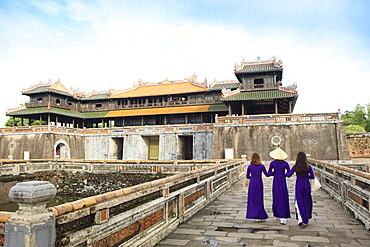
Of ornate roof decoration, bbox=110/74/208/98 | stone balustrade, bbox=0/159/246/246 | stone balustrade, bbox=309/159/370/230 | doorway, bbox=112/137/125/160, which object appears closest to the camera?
stone balustrade, bbox=0/159/246/246

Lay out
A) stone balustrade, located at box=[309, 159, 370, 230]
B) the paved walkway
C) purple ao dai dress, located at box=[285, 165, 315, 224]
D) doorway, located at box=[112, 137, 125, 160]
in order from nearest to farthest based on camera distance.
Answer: the paved walkway, stone balustrade, located at box=[309, 159, 370, 230], purple ao dai dress, located at box=[285, 165, 315, 224], doorway, located at box=[112, 137, 125, 160]

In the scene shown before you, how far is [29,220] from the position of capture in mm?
2369

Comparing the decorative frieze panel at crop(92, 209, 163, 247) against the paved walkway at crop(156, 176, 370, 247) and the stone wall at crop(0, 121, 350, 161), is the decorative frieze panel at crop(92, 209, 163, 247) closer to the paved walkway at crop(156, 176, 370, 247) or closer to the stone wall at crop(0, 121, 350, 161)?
the paved walkway at crop(156, 176, 370, 247)

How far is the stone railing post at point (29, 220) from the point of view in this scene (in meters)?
2.38

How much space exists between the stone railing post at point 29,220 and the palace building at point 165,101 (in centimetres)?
2387

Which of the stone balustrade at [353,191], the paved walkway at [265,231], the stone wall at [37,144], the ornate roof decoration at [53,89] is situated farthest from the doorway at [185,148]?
the paved walkway at [265,231]

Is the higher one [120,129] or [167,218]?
[120,129]

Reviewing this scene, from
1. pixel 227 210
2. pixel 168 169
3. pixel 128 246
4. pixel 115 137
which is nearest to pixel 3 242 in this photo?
pixel 128 246

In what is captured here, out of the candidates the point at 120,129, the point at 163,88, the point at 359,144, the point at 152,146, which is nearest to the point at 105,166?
the point at 120,129

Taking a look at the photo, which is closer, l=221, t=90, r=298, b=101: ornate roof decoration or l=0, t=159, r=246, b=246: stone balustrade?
l=0, t=159, r=246, b=246: stone balustrade

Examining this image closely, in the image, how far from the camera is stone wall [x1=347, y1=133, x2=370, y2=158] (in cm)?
2741

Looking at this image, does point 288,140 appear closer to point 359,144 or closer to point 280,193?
point 359,144

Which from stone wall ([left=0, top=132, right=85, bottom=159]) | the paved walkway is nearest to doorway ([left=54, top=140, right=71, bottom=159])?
stone wall ([left=0, top=132, right=85, bottom=159])

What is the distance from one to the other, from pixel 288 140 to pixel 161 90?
1793 cm
